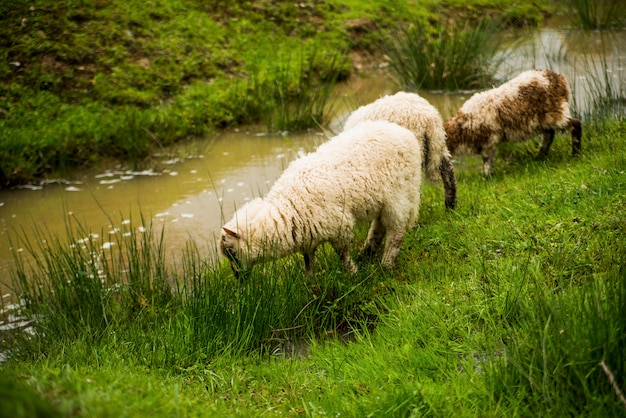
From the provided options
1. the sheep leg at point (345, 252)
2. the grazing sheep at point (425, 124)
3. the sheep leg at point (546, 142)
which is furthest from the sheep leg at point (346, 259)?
the sheep leg at point (546, 142)

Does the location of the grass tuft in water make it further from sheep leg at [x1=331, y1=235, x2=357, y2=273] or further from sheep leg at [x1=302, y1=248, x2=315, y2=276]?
sheep leg at [x1=331, y1=235, x2=357, y2=273]

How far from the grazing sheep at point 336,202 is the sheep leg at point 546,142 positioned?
9.28 feet

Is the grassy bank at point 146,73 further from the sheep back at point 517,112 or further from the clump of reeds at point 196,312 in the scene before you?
A: the clump of reeds at point 196,312

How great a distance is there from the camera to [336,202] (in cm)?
493

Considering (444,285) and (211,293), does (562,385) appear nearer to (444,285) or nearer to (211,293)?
(444,285)

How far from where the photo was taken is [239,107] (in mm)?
11445

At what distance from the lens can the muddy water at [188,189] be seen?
762cm

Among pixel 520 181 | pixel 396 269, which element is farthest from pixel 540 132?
pixel 396 269

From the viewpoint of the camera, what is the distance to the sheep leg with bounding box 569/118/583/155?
23.0ft

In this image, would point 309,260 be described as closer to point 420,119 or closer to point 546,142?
point 420,119

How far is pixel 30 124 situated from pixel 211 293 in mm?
7451

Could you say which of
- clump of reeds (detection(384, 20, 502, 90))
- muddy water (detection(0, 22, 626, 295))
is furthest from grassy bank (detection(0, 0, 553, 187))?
clump of reeds (detection(384, 20, 502, 90))

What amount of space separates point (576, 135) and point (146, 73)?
8.57 meters

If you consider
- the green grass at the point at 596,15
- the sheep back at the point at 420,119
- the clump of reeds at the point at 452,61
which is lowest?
the sheep back at the point at 420,119
